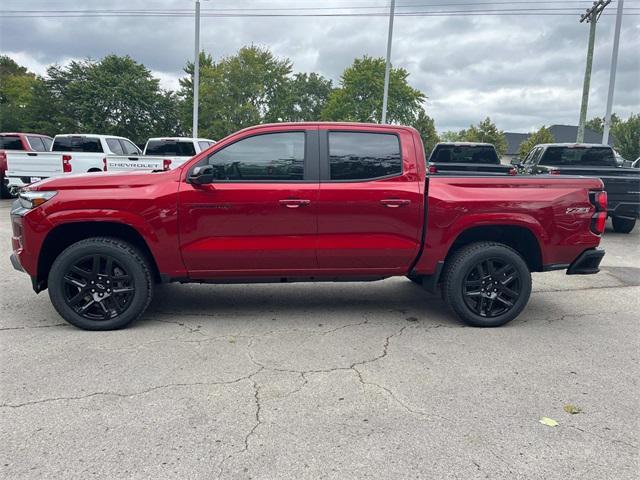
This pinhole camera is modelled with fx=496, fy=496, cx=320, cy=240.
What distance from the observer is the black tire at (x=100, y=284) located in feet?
14.1

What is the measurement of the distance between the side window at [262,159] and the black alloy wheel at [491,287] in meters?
1.91

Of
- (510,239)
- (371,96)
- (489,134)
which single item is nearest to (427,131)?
(489,134)

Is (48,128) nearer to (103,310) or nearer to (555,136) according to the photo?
(103,310)

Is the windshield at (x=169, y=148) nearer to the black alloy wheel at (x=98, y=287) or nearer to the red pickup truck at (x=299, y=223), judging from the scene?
the red pickup truck at (x=299, y=223)

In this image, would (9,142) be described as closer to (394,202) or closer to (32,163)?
(32,163)

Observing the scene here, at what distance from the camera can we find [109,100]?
36.3 meters

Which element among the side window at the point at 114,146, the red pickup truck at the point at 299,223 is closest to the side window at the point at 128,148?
the side window at the point at 114,146

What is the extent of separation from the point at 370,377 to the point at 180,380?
4.44 feet

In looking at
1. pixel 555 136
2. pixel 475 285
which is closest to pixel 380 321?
pixel 475 285

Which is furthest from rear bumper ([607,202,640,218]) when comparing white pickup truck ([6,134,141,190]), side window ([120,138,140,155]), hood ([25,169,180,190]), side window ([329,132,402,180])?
side window ([120,138,140,155])

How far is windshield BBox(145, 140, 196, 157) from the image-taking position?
1514cm

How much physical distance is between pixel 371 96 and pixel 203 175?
49.6 metres

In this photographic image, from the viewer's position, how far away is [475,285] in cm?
474

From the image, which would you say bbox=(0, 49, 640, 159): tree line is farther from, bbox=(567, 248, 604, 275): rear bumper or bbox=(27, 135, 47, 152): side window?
bbox=(567, 248, 604, 275): rear bumper
